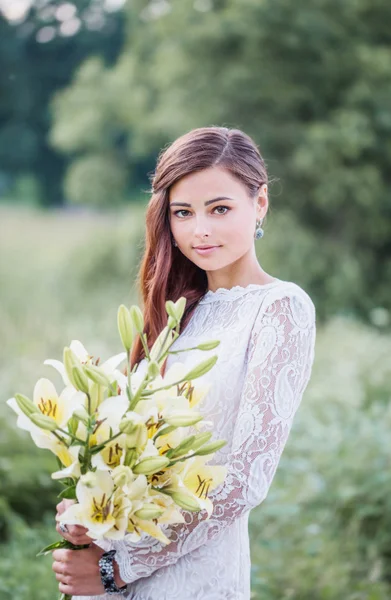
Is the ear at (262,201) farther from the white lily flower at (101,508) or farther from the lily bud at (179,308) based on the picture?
the white lily flower at (101,508)

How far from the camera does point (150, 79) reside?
1148 cm

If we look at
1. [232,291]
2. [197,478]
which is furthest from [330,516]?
[197,478]

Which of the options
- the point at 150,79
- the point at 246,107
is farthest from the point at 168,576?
the point at 150,79

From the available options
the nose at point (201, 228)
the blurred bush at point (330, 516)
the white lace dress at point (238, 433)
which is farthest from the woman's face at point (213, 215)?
the blurred bush at point (330, 516)

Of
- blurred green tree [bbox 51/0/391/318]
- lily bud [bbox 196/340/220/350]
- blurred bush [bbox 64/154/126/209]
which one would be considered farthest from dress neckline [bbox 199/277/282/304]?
blurred bush [bbox 64/154/126/209]

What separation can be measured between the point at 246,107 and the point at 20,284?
3.70 metres

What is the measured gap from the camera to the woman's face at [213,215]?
157 centimetres

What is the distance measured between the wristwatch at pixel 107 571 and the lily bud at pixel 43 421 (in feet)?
1.37

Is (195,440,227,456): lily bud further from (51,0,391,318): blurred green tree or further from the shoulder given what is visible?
(51,0,391,318): blurred green tree

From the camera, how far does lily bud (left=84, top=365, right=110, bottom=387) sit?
1.18 meters

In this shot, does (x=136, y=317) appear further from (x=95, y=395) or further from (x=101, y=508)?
(x=101, y=508)

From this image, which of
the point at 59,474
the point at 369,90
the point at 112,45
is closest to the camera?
the point at 59,474

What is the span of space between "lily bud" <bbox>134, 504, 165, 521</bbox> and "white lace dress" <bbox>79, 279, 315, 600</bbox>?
0.25 meters

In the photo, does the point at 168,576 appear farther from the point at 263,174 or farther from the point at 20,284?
the point at 20,284
